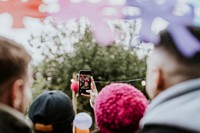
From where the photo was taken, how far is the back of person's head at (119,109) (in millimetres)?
1274

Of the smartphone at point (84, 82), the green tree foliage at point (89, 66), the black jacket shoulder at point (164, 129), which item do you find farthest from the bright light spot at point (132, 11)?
the green tree foliage at point (89, 66)

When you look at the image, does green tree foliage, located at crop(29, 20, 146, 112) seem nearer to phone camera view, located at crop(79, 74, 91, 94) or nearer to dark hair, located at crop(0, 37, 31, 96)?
phone camera view, located at crop(79, 74, 91, 94)

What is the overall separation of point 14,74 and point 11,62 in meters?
0.04

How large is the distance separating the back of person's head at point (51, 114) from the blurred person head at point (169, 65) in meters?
0.34

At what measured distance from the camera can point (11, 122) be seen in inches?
43.8

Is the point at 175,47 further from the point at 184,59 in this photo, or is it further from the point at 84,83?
the point at 84,83

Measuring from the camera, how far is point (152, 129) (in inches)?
38.4

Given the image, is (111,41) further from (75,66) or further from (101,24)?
(75,66)

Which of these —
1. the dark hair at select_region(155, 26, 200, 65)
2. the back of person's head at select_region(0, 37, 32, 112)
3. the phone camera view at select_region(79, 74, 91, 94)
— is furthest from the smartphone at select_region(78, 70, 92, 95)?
the dark hair at select_region(155, 26, 200, 65)

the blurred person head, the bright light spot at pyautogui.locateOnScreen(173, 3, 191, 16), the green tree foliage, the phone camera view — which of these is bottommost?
the green tree foliage

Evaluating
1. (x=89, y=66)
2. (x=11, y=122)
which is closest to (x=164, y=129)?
(x=11, y=122)

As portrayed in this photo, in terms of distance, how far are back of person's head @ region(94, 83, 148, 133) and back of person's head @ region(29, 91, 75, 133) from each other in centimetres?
10

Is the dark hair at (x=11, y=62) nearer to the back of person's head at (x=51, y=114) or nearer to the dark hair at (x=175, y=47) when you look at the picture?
the back of person's head at (x=51, y=114)

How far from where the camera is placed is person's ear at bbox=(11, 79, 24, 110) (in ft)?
3.74
